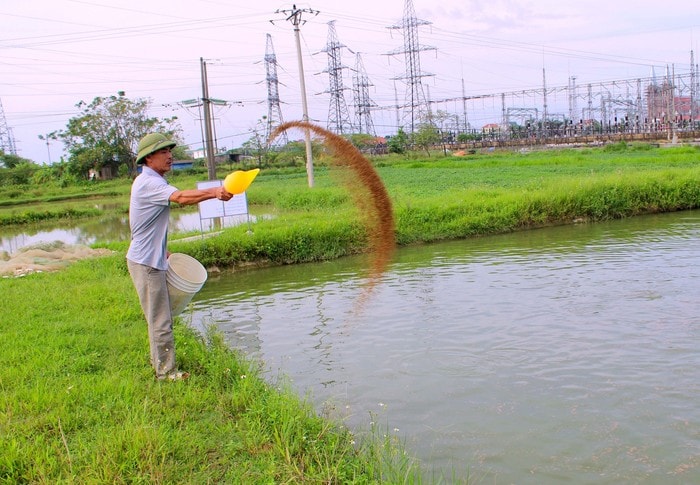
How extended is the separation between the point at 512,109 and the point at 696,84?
723 inches

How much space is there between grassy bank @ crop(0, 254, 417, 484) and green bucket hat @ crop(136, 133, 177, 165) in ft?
5.38

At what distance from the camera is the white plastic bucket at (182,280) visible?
4.74 metres

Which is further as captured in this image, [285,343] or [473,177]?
[473,177]

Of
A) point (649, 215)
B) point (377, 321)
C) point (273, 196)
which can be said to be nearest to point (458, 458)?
point (377, 321)

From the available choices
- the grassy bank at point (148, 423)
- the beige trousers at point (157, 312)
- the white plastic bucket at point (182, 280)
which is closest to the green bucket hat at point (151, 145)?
the beige trousers at point (157, 312)

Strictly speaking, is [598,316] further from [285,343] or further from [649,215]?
[649,215]

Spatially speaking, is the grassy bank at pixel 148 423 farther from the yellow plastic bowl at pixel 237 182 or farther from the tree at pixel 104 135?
the tree at pixel 104 135

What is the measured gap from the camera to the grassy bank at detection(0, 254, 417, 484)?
124 inches

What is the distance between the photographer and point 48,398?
390 cm

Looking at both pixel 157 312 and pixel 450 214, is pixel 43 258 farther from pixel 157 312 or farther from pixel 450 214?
pixel 450 214

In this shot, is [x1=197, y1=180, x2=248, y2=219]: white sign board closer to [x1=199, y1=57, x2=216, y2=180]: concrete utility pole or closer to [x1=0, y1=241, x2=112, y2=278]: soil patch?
[x1=0, y1=241, x2=112, y2=278]: soil patch

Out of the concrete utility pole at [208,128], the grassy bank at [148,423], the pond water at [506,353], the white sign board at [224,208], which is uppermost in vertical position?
the concrete utility pole at [208,128]

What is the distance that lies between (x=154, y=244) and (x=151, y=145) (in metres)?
0.74

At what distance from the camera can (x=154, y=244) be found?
4465 mm
